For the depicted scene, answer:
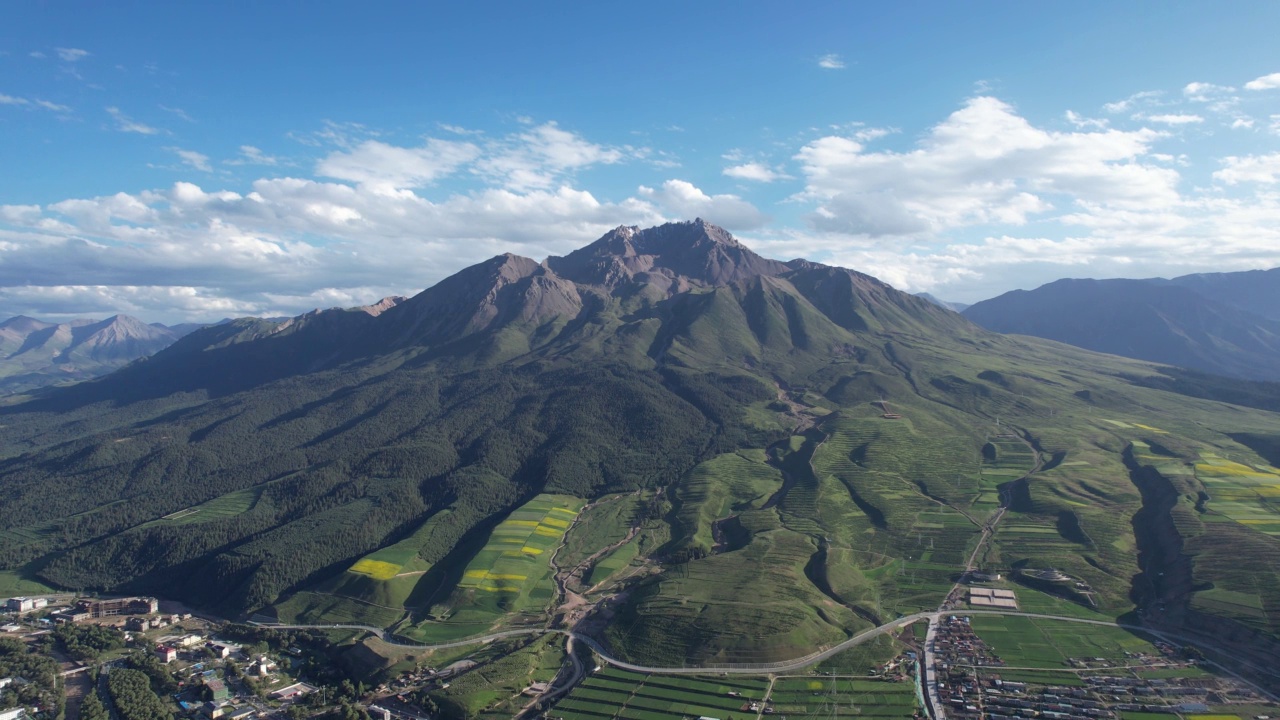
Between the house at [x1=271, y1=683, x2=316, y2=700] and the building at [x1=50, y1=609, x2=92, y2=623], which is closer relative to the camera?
the house at [x1=271, y1=683, x2=316, y2=700]

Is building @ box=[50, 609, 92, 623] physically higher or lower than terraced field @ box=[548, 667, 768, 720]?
lower

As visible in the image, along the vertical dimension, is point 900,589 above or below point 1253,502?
below

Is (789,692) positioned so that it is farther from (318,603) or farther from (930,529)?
(318,603)

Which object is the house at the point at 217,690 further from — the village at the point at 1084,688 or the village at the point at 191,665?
the village at the point at 1084,688

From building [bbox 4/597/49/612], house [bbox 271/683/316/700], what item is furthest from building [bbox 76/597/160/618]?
house [bbox 271/683/316/700]

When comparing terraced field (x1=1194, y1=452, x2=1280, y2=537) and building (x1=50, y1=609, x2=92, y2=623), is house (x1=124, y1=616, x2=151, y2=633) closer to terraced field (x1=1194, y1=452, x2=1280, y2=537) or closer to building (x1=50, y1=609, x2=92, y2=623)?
building (x1=50, y1=609, x2=92, y2=623)

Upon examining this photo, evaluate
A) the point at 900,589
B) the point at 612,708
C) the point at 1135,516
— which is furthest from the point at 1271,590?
the point at 612,708

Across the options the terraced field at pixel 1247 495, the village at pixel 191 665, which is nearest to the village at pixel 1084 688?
the terraced field at pixel 1247 495
